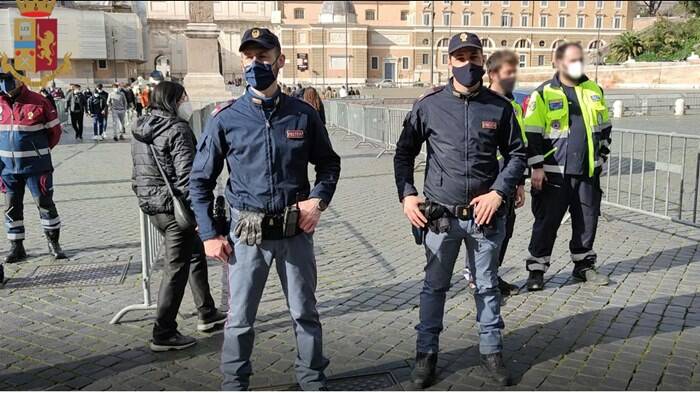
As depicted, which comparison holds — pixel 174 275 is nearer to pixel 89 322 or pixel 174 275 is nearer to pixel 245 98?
pixel 89 322

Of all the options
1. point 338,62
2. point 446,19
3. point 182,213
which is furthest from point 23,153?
point 446,19

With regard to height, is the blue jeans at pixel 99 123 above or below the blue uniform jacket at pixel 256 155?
below

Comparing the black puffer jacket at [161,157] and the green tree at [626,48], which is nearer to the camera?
the black puffer jacket at [161,157]

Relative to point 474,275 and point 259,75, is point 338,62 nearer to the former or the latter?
point 474,275

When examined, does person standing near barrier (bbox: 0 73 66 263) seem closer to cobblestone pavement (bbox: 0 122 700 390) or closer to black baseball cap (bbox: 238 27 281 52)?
cobblestone pavement (bbox: 0 122 700 390)

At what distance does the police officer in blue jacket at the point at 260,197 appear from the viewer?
3.42 meters

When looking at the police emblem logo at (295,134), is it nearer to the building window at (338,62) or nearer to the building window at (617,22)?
the building window at (617,22)

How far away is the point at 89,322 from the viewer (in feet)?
16.7

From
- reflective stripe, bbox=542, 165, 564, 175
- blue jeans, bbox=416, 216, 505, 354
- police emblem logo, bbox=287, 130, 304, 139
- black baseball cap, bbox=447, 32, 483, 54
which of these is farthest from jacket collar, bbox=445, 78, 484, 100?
reflective stripe, bbox=542, 165, 564, 175

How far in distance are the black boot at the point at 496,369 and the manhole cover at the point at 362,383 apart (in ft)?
1.85

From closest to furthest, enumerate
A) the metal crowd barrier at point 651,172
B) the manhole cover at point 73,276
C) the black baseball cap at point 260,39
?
the black baseball cap at point 260,39, the manhole cover at point 73,276, the metal crowd barrier at point 651,172

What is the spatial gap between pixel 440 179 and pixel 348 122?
1914 centimetres

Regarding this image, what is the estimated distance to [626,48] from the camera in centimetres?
5656

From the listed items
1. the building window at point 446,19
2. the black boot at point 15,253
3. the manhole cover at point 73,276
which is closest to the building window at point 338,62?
the building window at point 446,19
